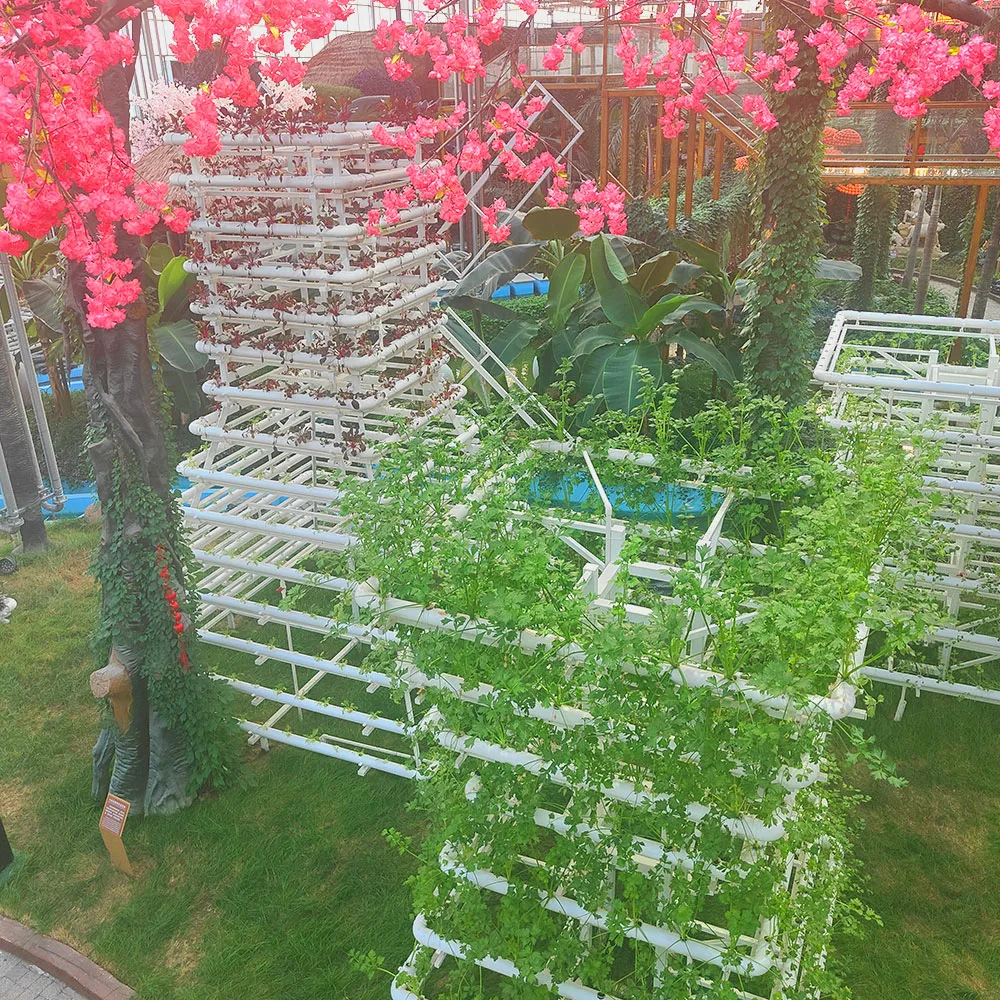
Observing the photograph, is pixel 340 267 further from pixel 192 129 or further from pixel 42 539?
pixel 42 539

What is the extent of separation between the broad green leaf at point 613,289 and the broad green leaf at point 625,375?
0.78 feet

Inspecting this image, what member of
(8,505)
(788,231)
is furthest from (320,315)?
(8,505)

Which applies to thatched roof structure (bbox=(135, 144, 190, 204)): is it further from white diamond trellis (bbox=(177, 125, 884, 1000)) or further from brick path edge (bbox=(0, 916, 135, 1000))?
brick path edge (bbox=(0, 916, 135, 1000))

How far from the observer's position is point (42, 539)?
20.9 ft

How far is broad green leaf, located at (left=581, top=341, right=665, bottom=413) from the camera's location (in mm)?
5344

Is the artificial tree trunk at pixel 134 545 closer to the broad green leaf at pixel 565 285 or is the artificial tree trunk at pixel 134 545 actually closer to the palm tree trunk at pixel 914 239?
the broad green leaf at pixel 565 285

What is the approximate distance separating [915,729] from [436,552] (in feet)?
9.54

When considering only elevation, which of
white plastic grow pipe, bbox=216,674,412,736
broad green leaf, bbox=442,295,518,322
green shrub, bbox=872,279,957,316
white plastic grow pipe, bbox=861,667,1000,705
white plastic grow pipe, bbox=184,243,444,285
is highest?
white plastic grow pipe, bbox=184,243,444,285

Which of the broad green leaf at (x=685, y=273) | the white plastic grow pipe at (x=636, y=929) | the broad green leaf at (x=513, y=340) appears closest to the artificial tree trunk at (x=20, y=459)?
the broad green leaf at (x=513, y=340)

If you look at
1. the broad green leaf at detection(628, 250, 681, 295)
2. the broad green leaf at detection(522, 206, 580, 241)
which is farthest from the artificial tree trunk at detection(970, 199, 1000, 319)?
the broad green leaf at detection(522, 206, 580, 241)

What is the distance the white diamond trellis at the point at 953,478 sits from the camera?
13.1 ft

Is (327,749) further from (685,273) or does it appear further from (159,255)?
(159,255)

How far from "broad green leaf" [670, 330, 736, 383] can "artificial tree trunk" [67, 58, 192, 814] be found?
331 centimetres

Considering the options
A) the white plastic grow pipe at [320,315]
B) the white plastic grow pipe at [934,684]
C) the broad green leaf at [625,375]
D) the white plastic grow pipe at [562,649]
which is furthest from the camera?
the broad green leaf at [625,375]
